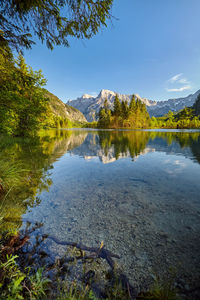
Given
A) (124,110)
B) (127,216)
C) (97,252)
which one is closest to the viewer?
(97,252)

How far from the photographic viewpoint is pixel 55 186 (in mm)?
5613

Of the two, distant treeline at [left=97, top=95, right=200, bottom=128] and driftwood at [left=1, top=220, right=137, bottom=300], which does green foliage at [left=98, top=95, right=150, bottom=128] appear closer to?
distant treeline at [left=97, top=95, right=200, bottom=128]

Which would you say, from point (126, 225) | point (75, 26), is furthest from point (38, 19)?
point (126, 225)

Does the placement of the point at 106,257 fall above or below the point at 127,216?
above

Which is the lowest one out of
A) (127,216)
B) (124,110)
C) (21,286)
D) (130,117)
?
(127,216)

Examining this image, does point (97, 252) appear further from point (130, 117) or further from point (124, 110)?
point (124, 110)

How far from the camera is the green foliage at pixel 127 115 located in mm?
81000

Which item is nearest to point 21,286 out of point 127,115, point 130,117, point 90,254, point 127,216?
point 90,254

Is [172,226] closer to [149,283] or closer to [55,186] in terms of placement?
[149,283]

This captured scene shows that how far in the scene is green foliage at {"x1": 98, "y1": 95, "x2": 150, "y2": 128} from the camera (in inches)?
3189

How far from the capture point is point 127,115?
8150cm

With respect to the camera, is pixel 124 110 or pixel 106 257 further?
pixel 124 110

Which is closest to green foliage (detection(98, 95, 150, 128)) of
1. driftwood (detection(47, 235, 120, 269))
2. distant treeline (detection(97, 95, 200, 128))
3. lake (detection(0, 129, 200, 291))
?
distant treeline (detection(97, 95, 200, 128))

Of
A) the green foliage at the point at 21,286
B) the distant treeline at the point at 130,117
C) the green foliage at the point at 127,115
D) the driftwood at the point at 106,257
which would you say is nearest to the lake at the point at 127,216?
the driftwood at the point at 106,257
